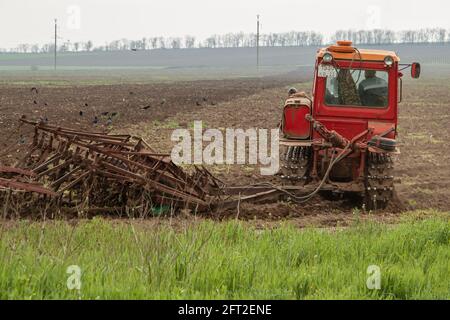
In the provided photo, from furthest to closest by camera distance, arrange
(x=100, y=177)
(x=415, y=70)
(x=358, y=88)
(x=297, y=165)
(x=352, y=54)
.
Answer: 1. (x=358, y=88)
2. (x=352, y=54)
3. (x=297, y=165)
4. (x=415, y=70)
5. (x=100, y=177)

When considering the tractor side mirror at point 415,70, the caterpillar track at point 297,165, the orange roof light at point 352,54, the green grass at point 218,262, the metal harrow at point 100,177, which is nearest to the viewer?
the green grass at point 218,262

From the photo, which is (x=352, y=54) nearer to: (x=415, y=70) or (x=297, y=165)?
(x=415, y=70)

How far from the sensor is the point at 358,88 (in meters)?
11.3

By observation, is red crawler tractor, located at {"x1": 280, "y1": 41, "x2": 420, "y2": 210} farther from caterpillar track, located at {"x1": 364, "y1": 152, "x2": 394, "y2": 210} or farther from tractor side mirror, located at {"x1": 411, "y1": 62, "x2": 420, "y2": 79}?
tractor side mirror, located at {"x1": 411, "y1": 62, "x2": 420, "y2": 79}

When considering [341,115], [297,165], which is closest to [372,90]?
[341,115]

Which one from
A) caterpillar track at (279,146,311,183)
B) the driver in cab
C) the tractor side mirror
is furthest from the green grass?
the driver in cab

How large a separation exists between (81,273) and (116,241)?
138cm

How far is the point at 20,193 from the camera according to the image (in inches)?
344

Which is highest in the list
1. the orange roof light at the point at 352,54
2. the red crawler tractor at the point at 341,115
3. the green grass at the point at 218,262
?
the orange roof light at the point at 352,54

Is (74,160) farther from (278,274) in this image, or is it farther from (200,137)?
(200,137)

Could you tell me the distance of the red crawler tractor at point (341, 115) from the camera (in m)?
10.7

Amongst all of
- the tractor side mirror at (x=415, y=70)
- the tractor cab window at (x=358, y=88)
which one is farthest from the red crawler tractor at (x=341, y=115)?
the tractor side mirror at (x=415, y=70)

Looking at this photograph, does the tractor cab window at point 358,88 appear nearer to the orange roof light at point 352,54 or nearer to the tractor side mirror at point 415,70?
the orange roof light at point 352,54

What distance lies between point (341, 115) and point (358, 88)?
0.52 metres
